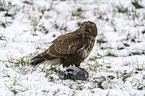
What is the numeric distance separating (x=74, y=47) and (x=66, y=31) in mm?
2461

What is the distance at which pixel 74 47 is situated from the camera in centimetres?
410

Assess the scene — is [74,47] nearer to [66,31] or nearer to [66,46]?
[66,46]

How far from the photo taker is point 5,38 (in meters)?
5.36

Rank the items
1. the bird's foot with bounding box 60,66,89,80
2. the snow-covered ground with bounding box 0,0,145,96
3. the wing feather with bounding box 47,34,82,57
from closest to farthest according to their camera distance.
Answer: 1. the snow-covered ground with bounding box 0,0,145,96
2. the bird's foot with bounding box 60,66,89,80
3. the wing feather with bounding box 47,34,82,57

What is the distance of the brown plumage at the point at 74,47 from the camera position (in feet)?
13.5

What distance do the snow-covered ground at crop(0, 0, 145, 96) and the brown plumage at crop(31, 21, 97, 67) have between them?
0.21 metres

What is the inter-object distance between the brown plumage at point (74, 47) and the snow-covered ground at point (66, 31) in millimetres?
210

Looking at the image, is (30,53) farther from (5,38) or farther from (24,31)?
(24,31)

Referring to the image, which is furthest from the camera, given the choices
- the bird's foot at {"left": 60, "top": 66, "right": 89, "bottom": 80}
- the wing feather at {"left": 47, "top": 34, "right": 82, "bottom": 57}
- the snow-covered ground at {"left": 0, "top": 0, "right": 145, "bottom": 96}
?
the wing feather at {"left": 47, "top": 34, "right": 82, "bottom": 57}

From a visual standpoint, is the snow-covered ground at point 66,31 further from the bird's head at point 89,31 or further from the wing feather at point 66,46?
the bird's head at point 89,31

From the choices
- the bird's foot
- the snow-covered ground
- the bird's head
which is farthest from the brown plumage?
the bird's foot

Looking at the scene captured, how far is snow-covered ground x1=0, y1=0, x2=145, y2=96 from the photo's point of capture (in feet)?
11.6

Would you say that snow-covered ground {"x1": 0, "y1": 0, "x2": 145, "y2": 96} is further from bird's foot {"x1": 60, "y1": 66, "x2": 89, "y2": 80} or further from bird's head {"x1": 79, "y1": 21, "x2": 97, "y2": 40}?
bird's head {"x1": 79, "y1": 21, "x2": 97, "y2": 40}

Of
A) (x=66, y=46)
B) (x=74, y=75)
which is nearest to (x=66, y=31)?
(x=66, y=46)
